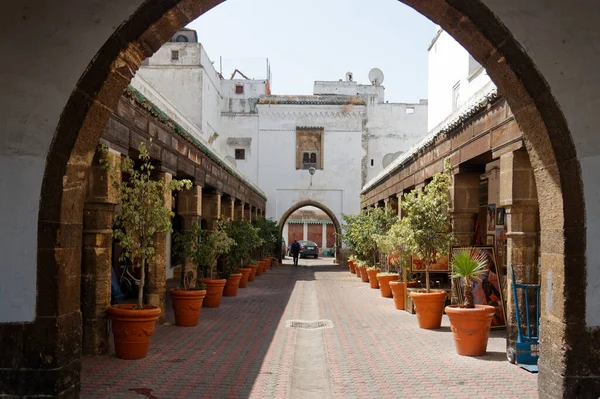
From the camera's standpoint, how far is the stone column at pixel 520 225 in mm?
7336

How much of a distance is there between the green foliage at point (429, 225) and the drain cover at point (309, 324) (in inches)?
75.2

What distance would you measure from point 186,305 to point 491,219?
702 centimetres

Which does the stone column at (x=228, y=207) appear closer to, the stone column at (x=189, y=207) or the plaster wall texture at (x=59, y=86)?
the stone column at (x=189, y=207)

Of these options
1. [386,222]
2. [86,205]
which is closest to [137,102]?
[86,205]

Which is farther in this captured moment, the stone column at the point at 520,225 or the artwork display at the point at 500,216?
the artwork display at the point at 500,216

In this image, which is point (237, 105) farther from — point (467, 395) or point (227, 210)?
point (467, 395)

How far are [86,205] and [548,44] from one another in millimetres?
5555

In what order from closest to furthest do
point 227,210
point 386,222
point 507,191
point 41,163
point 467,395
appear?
1. point 41,163
2. point 467,395
3. point 507,191
4. point 386,222
5. point 227,210

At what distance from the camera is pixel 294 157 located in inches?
1220

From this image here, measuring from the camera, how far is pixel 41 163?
15.9 ft

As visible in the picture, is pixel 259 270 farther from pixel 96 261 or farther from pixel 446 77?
pixel 96 261

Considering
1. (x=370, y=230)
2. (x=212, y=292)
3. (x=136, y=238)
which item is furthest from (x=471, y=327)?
(x=370, y=230)

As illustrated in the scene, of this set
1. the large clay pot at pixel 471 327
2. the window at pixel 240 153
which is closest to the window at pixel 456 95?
the large clay pot at pixel 471 327

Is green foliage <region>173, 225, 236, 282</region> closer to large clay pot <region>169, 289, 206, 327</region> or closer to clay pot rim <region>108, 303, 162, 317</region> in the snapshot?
large clay pot <region>169, 289, 206, 327</region>
